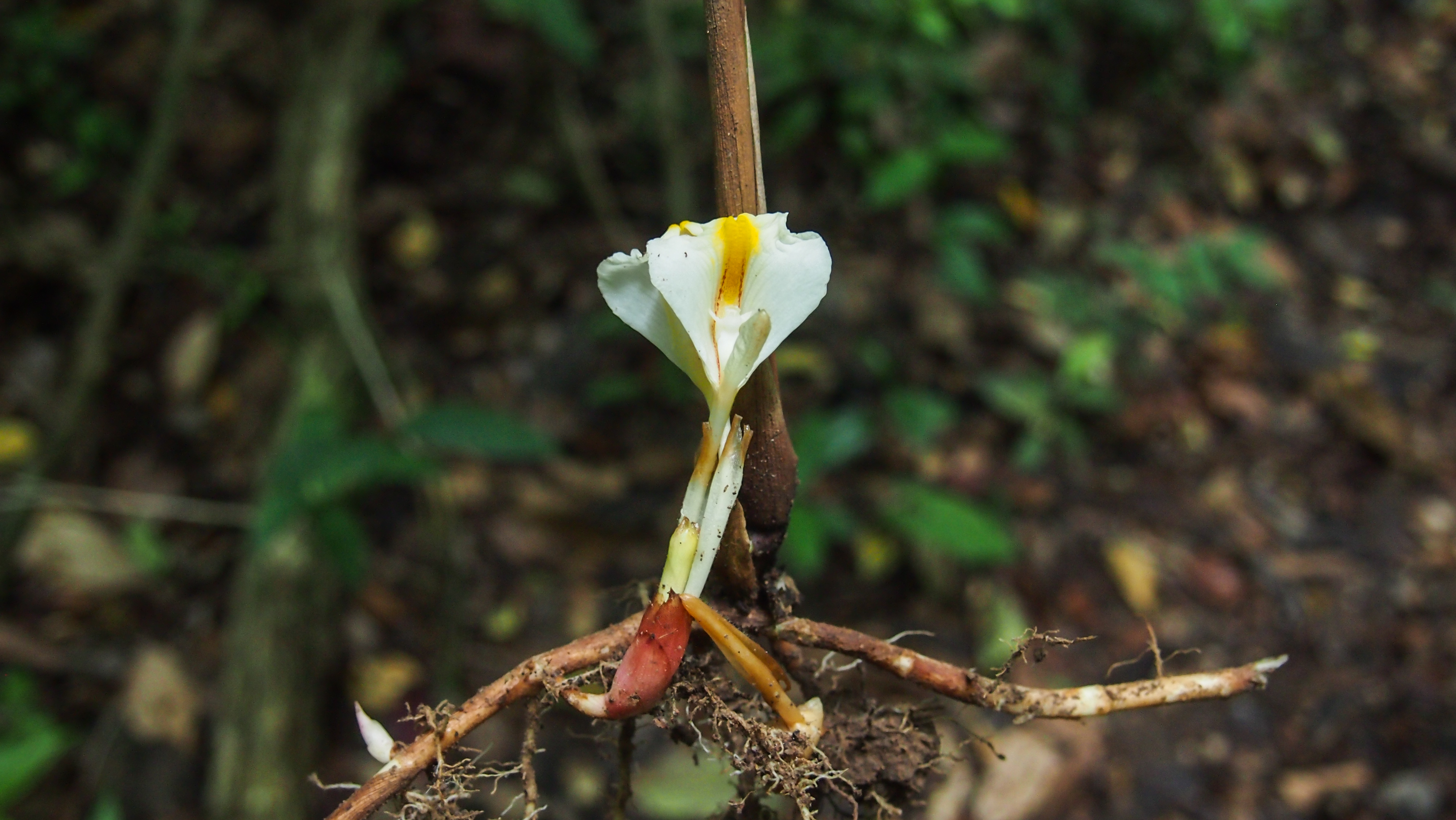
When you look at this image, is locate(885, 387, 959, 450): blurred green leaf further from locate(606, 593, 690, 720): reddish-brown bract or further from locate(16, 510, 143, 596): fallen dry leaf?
locate(16, 510, 143, 596): fallen dry leaf

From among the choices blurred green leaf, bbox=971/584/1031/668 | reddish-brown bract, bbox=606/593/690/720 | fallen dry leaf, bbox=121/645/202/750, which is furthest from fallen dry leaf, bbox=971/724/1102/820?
fallen dry leaf, bbox=121/645/202/750

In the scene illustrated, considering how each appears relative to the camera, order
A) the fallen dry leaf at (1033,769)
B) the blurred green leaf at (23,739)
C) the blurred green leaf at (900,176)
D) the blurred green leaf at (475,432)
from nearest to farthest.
Result: 1. the blurred green leaf at (23,739)
2. the blurred green leaf at (475,432)
3. the fallen dry leaf at (1033,769)
4. the blurred green leaf at (900,176)

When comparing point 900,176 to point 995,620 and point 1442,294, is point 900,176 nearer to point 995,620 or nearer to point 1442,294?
point 995,620

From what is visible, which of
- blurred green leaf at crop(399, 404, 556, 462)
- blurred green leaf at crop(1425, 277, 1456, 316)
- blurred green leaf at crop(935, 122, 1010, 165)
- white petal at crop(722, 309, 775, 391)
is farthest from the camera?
blurred green leaf at crop(1425, 277, 1456, 316)

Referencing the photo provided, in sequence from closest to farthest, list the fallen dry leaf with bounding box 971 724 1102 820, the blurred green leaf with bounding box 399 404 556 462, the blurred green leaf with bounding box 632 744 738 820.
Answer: the blurred green leaf with bounding box 399 404 556 462 → the blurred green leaf with bounding box 632 744 738 820 → the fallen dry leaf with bounding box 971 724 1102 820

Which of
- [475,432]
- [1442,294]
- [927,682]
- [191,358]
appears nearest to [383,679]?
[475,432]

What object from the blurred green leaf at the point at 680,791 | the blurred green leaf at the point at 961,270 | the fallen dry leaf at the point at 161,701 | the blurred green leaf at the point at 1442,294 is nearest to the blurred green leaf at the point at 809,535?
the blurred green leaf at the point at 680,791

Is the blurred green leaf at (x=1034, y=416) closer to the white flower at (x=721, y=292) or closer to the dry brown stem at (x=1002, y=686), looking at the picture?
the dry brown stem at (x=1002, y=686)
